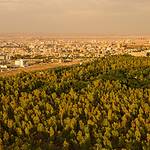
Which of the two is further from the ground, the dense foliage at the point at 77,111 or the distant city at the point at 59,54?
the dense foliage at the point at 77,111

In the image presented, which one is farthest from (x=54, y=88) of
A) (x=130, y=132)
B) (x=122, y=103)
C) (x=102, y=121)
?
(x=130, y=132)

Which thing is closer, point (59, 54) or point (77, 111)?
point (77, 111)

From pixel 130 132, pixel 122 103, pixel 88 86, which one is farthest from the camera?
pixel 88 86

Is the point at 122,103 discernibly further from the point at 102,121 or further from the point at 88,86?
the point at 88,86

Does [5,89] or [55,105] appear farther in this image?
[5,89]

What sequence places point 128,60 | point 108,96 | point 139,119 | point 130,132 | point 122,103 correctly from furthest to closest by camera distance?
point 128,60
point 108,96
point 122,103
point 139,119
point 130,132

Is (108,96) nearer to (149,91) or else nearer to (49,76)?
(149,91)

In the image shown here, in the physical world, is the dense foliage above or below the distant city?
above

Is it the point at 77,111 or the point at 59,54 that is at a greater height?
the point at 77,111
